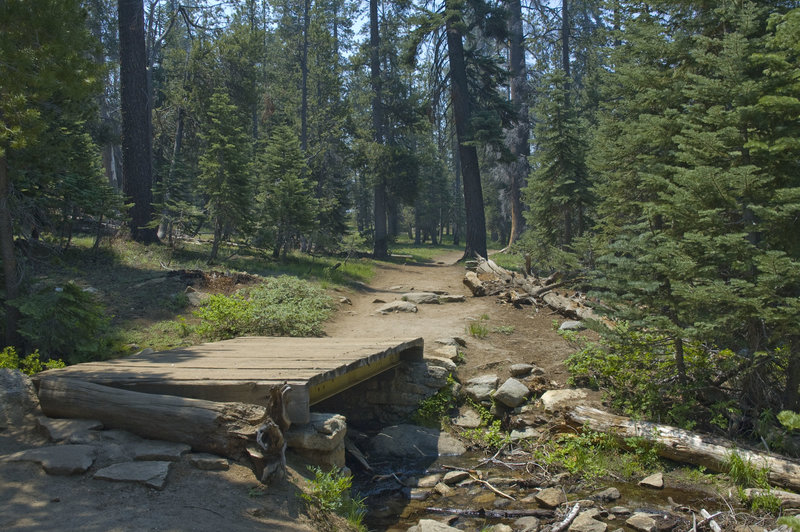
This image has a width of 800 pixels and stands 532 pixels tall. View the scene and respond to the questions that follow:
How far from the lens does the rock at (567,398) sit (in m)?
7.03

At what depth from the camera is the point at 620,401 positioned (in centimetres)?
685

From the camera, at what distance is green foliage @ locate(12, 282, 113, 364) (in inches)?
236

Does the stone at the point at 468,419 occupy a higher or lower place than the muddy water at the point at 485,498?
higher

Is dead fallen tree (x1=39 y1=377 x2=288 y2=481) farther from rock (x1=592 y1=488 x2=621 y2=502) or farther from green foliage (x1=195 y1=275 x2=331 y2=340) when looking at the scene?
green foliage (x1=195 y1=275 x2=331 y2=340)

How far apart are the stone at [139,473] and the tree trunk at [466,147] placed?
16813mm

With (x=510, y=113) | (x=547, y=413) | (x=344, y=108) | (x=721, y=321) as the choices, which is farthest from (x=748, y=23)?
(x=344, y=108)

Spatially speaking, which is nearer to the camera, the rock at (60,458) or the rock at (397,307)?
the rock at (60,458)

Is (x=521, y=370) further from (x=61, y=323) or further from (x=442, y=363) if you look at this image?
(x=61, y=323)

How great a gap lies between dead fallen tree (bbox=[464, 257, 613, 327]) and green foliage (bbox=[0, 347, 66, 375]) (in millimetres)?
8351

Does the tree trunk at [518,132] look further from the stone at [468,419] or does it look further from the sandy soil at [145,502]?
the sandy soil at [145,502]

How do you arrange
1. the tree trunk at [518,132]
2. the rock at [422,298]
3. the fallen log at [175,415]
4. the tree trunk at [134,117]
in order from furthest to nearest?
the tree trunk at [518,132] → the tree trunk at [134,117] → the rock at [422,298] → the fallen log at [175,415]

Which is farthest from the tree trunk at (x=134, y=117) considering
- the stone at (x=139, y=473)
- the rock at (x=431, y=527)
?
the rock at (x=431, y=527)

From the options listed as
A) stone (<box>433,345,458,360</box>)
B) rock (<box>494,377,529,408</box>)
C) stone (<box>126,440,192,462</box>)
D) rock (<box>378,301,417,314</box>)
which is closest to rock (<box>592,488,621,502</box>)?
rock (<box>494,377,529,408</box>)

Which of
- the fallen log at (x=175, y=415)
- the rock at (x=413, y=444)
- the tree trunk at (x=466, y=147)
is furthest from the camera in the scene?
the tree trunk at (x=466, y=147)
